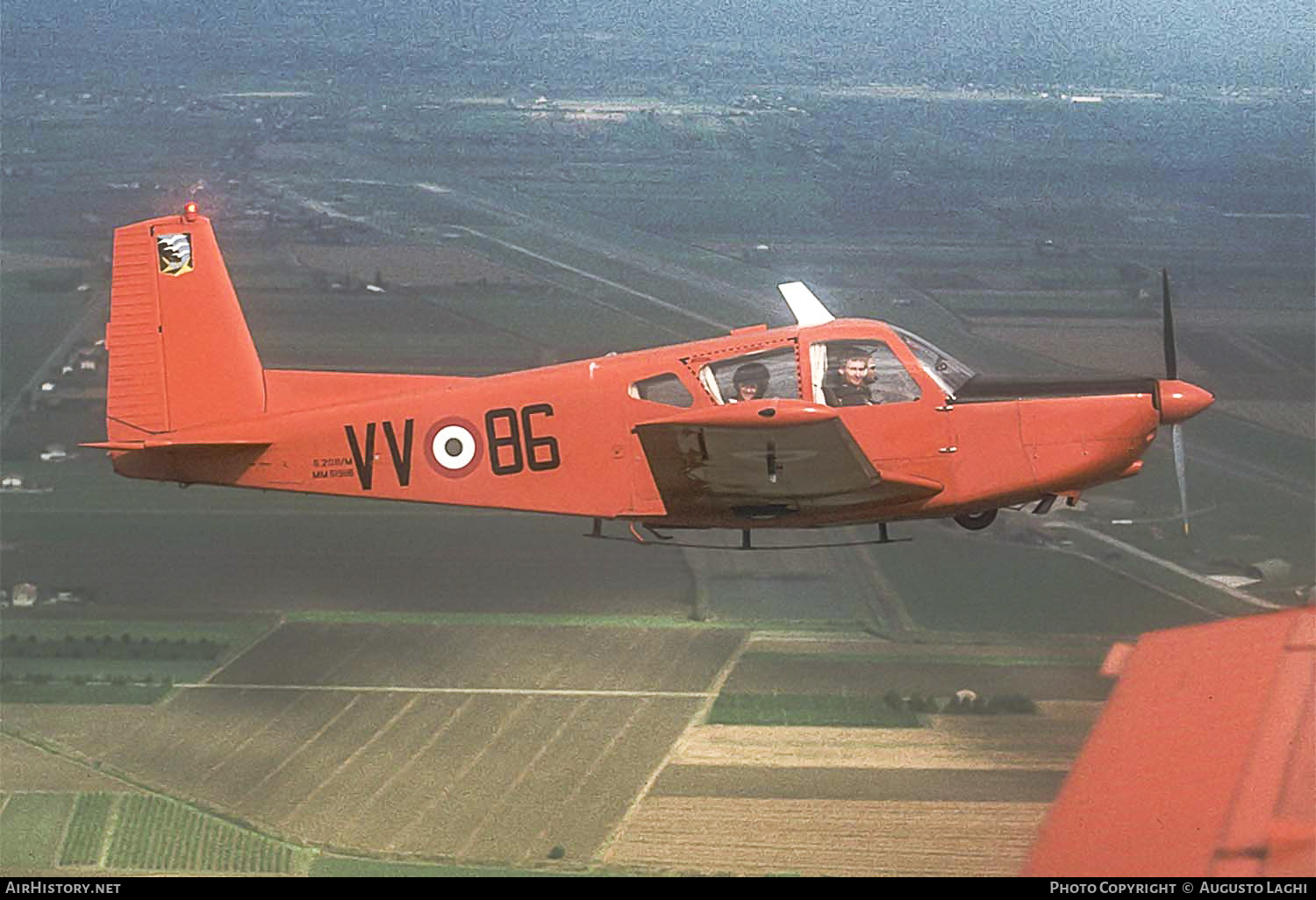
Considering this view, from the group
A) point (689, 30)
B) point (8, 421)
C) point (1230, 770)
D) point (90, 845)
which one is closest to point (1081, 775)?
point (1230, 770)

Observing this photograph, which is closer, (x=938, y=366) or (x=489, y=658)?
(x=938, y=366)

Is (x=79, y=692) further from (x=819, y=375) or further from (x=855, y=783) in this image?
(x=819, y=375)

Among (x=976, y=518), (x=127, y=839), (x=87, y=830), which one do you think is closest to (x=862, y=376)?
(x=976, y=518)

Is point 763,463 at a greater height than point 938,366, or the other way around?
point 938,366

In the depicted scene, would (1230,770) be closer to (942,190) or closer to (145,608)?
(145,608)

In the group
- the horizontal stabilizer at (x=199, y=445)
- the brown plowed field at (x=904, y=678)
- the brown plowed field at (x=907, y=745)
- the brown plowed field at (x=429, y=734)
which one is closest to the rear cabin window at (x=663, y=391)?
the horizontal stabilizer at (x=199, y=445)

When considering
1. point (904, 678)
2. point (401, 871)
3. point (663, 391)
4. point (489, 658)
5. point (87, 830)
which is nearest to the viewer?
point (663, 391)

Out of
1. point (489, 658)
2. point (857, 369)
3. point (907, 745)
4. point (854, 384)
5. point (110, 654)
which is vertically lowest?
point (907, 745)
